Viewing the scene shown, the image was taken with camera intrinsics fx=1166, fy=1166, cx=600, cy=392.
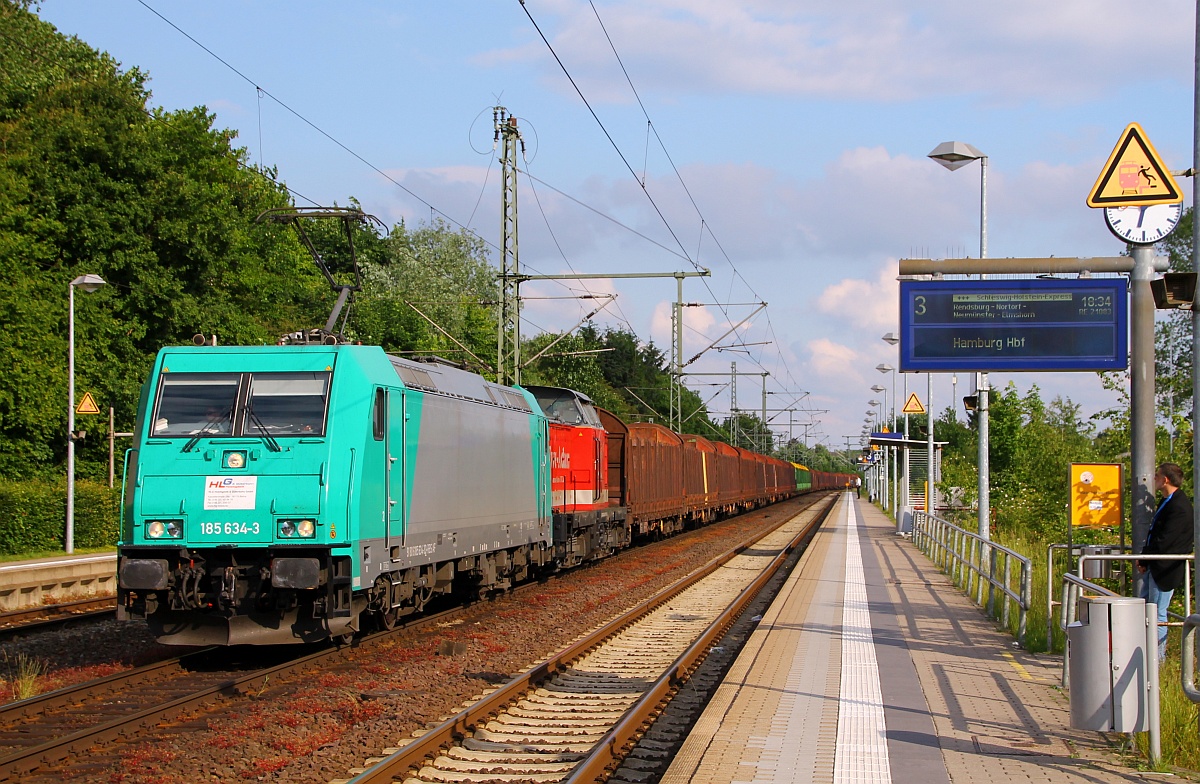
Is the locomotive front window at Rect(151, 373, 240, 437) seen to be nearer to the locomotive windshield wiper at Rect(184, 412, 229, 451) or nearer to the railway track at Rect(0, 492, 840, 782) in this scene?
the locomotive windshield wiper at Rect(184, 412, 229, 451)

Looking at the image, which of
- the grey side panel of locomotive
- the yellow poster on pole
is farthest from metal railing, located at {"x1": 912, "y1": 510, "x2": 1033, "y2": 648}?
the grey side panel of locomotive

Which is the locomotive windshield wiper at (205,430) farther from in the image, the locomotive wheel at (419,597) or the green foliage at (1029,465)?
the green foliage at (1029,465)

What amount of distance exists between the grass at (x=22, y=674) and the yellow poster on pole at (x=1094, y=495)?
1086cm

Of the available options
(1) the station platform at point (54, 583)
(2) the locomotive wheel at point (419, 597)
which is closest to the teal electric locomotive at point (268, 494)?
(2) the locomotive wheel at point (419, 597)

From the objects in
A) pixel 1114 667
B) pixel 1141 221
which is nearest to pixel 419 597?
pixel 1114 667

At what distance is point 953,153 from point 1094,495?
5936 mm

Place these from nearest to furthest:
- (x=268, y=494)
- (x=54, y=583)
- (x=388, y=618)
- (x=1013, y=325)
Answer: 1. (x=268, y=494)
2. (x=388, y=618)
3. (x=1013, y=325)
4. (x=54, y=583)

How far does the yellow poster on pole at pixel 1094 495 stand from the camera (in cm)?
1338

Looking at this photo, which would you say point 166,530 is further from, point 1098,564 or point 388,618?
point 1098,564

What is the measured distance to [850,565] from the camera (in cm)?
2367

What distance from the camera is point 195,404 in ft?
38.1

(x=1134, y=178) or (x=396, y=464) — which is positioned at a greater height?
(x=1134, y=178)

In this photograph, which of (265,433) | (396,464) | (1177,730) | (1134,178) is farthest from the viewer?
(396,464)

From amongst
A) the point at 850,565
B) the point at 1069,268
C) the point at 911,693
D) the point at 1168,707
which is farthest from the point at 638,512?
the point at 1168,707
